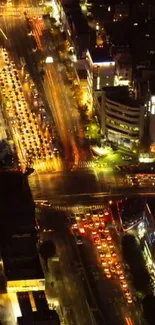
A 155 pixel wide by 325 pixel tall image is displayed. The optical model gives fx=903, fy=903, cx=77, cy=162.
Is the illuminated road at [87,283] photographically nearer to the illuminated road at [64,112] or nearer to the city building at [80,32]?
the illuminated road at [64,112]

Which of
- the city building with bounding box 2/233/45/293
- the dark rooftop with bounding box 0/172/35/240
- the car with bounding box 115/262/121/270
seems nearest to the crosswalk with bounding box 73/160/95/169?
the dark rooftop with bounding box 0/172/35/240

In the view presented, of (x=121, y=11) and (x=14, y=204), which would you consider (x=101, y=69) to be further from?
(x=121, y=11)

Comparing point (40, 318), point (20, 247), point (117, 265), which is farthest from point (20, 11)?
point (40, 318)

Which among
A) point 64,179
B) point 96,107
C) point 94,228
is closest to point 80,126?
point 96,107

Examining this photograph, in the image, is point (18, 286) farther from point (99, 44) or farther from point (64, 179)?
point (99, 44)

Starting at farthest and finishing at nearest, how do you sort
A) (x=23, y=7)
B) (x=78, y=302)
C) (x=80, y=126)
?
1. (x=23, y=7)
2. (x=80, y=126)
3. (x=78, y=302)

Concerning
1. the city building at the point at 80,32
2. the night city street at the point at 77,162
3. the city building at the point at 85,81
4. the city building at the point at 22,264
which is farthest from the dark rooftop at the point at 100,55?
the city building at the point at 22,264

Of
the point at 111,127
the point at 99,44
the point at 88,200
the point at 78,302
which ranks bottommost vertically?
the point at 78,302
